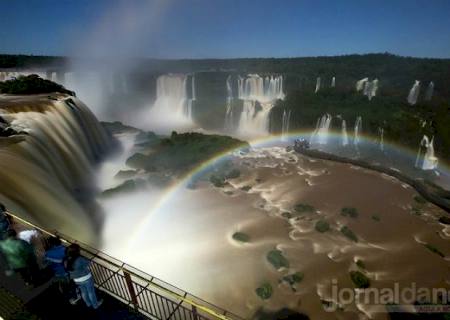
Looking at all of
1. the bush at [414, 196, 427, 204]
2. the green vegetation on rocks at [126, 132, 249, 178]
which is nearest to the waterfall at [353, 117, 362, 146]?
the green vegetation on rocks at [126, 132, 249, 178]

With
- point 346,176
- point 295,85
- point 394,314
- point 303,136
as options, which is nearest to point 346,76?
point 295,85

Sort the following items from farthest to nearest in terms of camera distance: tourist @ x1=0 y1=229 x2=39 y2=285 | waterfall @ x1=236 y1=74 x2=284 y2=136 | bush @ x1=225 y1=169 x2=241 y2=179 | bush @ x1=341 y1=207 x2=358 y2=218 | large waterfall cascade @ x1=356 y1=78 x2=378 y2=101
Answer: large waterfall cascade @ x1=356 y1=78 x2=378 y2=101 < waterfall @ x1=236 y1=74 x2=284 y2=136 < bush @ x1=225 y1=169 x2=241 y2=179 < bush @ x1=341 y1=207 x2=358 y2=218 < tourist @ x1=0 y1=229 x2=39 y2=285

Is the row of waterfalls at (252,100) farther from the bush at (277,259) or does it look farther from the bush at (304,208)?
the bush at (277,259)

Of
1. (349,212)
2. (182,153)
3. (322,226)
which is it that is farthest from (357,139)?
(182,153)

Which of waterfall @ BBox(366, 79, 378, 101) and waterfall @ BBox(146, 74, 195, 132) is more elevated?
waterfall @ BBox(366, 79, 378, 101)

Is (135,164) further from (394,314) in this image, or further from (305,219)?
(394,314)

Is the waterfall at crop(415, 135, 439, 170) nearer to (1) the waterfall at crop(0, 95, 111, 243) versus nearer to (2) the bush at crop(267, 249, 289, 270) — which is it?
(2) the bush at crop(267, 249, 289, 270)

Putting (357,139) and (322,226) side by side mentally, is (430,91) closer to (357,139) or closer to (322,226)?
(357,139)
